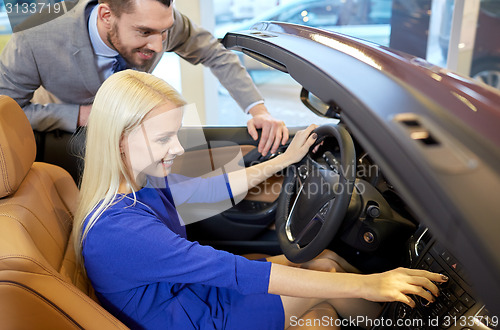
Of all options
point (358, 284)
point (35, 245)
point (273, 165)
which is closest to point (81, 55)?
point (273, 165)

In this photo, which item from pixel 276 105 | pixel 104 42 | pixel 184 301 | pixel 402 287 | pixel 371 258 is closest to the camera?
pixel 402 287

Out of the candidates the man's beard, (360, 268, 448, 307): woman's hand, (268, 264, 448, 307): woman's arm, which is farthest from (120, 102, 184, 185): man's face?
the man's beard

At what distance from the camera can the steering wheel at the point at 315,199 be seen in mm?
1126

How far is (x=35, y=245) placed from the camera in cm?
99

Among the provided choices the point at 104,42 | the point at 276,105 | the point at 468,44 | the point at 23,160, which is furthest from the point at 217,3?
the point at 23,160

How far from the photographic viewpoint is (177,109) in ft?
3.80

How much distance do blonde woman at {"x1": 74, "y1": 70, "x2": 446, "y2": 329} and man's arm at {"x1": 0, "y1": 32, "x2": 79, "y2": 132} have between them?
2.15 feet

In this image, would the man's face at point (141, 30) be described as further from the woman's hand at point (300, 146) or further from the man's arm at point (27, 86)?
the woman's hand at point (300, 146)

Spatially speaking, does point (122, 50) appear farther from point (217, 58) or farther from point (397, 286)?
point (397, 286)

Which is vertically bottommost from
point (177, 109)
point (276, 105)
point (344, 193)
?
point (276, 105)

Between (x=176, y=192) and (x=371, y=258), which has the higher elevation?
(x=176, y=192)

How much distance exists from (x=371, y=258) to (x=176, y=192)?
65 cm

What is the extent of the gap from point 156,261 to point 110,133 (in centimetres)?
33

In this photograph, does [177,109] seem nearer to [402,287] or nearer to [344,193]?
[344,193]
